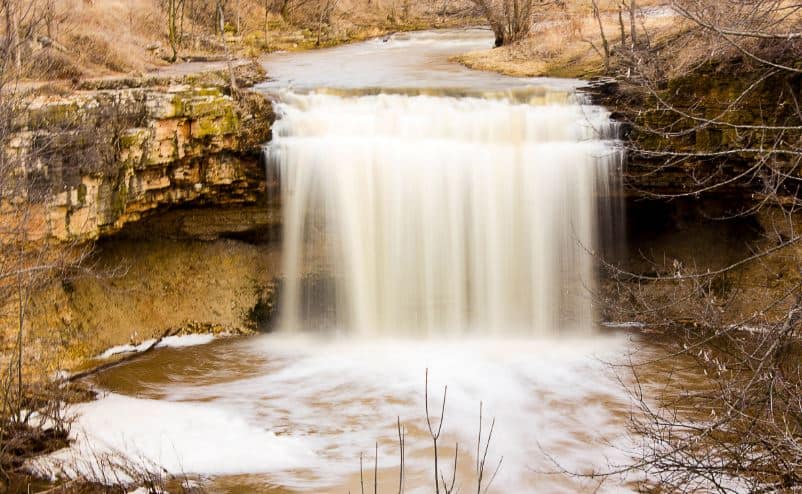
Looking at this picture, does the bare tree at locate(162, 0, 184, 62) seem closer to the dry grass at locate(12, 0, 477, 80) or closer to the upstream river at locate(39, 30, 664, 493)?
the dry grass at locate(12, 0, 477, 80)

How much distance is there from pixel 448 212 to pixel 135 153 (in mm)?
4349

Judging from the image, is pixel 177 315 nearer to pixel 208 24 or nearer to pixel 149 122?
pixel 149 122

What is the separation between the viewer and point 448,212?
1209cm

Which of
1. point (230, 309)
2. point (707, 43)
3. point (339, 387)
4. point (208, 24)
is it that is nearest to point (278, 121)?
point (230, 309)

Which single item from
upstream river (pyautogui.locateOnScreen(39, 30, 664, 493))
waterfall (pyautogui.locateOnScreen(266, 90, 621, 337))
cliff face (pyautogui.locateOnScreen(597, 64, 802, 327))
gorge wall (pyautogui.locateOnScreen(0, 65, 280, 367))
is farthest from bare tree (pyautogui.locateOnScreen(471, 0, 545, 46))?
gorge wall (pyautogui.locateOnScreen(0, 65, 280, 367))

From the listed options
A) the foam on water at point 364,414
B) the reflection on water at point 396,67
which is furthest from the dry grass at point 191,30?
the foam on water at point 364,414

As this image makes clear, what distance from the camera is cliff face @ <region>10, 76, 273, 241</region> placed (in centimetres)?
1020

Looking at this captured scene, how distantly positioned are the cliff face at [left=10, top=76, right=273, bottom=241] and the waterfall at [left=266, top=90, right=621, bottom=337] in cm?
64

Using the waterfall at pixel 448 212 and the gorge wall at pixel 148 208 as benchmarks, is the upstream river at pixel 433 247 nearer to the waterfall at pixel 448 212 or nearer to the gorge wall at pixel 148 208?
the waterfall at pixel 448 212

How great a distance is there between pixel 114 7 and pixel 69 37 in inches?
254

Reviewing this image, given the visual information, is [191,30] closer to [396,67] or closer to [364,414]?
[396,67]

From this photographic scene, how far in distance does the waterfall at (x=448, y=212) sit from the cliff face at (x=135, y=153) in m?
0.64

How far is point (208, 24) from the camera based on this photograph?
77.5 feet

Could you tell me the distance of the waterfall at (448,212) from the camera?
12109mm
